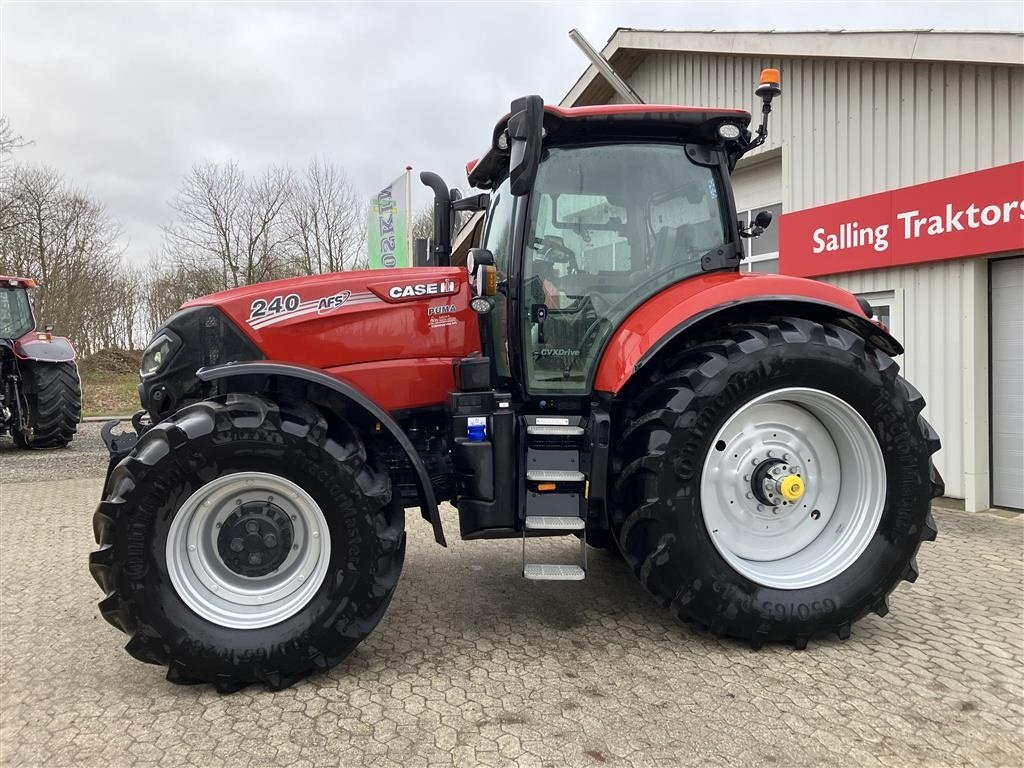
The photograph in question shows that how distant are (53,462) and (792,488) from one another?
920 cm

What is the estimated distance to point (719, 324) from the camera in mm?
A: 3100

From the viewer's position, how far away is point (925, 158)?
559 cm

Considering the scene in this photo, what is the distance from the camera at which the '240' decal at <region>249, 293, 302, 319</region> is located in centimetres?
299

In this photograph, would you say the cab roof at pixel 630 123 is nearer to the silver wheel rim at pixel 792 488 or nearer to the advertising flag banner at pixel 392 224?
the silver wheel rim at pixel 792 488

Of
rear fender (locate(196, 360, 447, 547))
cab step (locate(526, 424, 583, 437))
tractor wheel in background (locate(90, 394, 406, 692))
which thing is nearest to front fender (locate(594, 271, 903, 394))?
cab step (locate(526, 424, 583, 437))

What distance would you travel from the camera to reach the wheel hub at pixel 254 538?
2.73 m

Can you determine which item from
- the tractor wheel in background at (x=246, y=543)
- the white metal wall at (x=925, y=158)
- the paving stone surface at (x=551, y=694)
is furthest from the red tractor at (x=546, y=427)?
the white metal wall at (x=925, y=158)

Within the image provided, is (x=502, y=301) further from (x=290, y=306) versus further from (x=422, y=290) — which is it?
(x=290, y=306)

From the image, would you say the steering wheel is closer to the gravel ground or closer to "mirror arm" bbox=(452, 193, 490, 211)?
"mirror arm" bbox=(452, 193, 490, 211)

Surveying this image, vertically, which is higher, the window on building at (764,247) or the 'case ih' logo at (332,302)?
the window on building at (764,247)

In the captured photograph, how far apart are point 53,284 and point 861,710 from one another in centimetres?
2432

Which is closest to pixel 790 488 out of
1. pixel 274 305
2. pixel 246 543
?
pixel 246 543

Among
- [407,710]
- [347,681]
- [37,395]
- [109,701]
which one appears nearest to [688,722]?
[407,710]

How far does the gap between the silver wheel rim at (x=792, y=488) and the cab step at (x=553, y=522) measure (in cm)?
55
